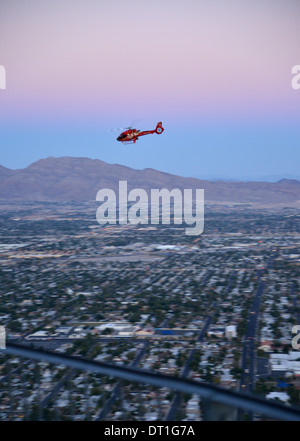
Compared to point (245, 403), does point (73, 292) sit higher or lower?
lower

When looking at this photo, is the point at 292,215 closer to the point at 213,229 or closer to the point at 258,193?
the point at 213,229

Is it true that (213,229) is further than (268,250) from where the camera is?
Yes

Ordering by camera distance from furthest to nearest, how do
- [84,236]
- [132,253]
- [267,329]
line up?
[84,236] → [132,253] → [267,329]

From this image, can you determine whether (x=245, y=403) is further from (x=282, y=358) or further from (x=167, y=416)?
(x=282, y=358)

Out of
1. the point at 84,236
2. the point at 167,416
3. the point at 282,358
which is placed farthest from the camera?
the point at 84,236

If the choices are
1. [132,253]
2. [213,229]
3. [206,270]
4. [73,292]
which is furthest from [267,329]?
[213,229]
